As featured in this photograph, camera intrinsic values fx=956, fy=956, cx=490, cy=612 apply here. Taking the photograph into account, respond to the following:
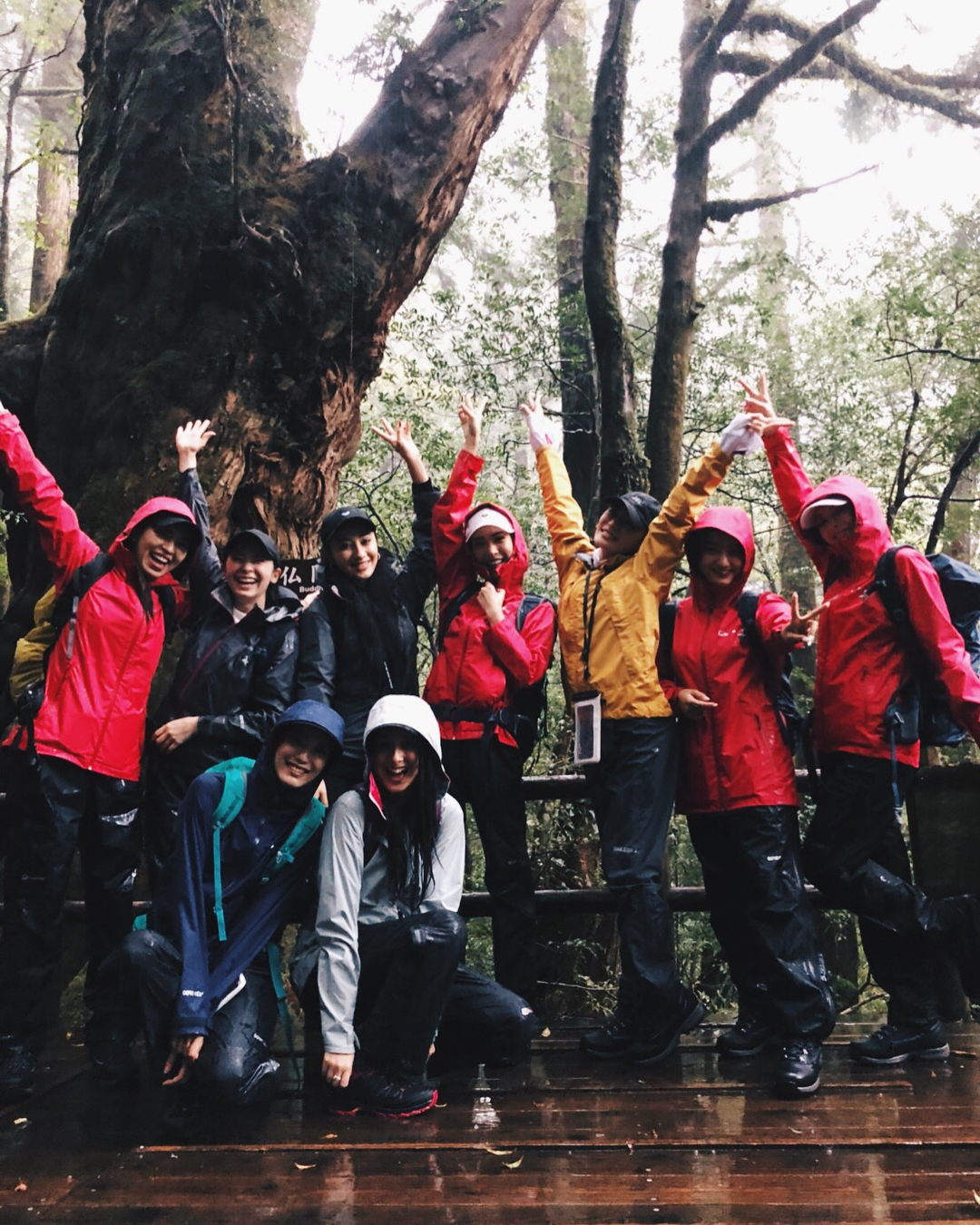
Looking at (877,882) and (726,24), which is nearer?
(877,882)

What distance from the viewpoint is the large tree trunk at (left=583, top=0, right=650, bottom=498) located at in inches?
249

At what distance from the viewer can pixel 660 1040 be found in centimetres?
357

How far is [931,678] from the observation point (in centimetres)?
355

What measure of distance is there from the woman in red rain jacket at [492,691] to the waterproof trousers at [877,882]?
117 centimetres

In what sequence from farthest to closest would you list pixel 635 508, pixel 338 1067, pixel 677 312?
1. pixel 677 312
2. pixel 635 508
3. pixel 338 1067

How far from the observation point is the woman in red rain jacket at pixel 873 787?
352 centimetres

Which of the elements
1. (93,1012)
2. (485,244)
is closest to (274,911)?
(93,1012)

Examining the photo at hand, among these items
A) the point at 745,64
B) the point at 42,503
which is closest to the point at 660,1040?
the point at 42,503

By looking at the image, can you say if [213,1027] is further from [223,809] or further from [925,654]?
[925,654]

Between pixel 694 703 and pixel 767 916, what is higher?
pixel 694 703

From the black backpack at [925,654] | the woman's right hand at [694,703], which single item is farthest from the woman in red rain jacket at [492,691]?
the black backpack at [925,654]

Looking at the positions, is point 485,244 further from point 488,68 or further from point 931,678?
point 931,678

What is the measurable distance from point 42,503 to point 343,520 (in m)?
1.16

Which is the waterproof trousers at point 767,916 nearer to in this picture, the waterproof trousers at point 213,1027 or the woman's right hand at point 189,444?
the waterproof trousers at point 213,1027
